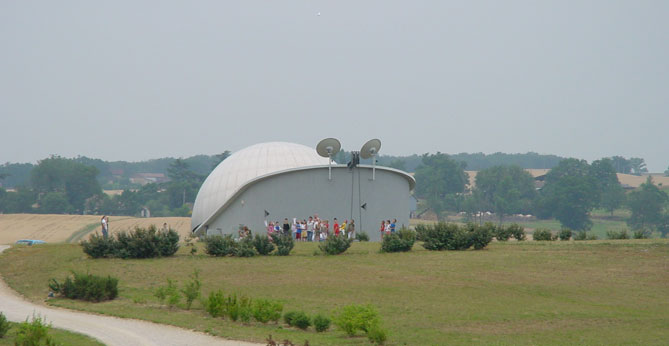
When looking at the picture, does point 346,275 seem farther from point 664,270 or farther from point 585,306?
point 664,270

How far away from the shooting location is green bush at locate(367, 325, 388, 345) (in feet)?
45.3

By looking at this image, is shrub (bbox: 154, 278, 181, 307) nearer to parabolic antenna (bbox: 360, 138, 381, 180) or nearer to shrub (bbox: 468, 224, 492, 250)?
shrub (bbox: 468, 224, 492, 250)

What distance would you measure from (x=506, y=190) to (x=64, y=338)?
386 ft

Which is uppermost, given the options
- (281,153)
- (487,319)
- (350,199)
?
(281,153)

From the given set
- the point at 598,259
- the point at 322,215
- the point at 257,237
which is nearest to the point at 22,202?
the point at 322,215

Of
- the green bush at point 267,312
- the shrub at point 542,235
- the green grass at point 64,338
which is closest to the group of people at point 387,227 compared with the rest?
the shrub at point 542,235

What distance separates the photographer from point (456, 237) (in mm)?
28625

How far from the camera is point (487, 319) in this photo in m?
16.6

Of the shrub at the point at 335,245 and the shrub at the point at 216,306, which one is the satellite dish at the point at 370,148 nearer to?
the shrub at the point at 335,245

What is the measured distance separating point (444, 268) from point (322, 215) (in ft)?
52.4

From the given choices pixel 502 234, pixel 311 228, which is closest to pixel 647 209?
pixel 502 234

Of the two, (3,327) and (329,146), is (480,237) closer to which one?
(329,146)

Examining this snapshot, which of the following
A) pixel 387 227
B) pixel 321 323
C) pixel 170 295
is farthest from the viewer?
pixel 387 227

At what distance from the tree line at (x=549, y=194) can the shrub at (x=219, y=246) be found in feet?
266
